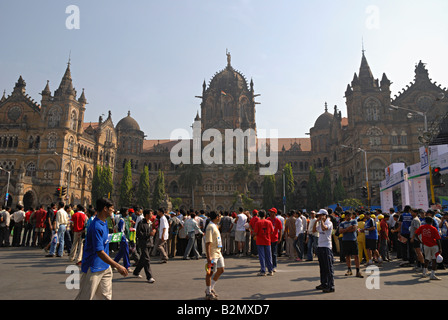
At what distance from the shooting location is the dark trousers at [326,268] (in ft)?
27.8

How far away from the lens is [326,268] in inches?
336

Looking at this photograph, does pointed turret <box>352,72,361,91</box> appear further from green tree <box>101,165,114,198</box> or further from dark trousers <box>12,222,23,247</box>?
dark trousers <box>12,222,23,247</box>

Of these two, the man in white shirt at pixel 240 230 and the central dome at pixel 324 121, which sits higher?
the central dome at pixel 324 121

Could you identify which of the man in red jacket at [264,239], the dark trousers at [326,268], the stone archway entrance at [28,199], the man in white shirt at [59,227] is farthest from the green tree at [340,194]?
the stone archway entrance at [28,199]

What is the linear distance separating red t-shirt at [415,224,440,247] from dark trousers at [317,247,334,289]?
4.08 metres

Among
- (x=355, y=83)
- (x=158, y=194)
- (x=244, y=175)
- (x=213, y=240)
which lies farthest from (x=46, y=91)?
(x=213, y=240)

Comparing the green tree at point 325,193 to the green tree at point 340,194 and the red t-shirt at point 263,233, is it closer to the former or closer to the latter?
the green tree at point 340,194

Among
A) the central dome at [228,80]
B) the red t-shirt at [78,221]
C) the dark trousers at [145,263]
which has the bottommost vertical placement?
the dark trousers at [145,263]

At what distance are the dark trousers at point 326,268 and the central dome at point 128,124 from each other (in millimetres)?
65700

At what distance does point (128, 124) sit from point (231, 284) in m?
65.0
